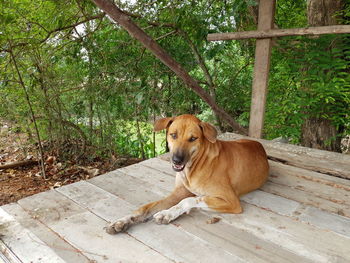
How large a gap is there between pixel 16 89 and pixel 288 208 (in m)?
4.32

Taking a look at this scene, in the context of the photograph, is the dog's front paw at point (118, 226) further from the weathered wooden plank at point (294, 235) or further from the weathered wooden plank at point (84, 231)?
the weathered wooden plank at point (294, 235)

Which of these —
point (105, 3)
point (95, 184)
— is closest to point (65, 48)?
point (105, 3)

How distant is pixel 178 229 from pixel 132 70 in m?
3.37

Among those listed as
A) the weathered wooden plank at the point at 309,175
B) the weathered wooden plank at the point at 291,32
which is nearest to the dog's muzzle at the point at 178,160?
the weathered wooden plank at the point at 309,175

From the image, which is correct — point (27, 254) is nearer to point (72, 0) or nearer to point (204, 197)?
point (204, 197)

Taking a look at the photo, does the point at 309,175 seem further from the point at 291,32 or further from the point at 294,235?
the point at 291,32

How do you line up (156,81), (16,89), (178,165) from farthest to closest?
1. (156,81)
2. (16,89)
3. (178,165)

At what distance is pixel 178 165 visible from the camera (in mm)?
1939

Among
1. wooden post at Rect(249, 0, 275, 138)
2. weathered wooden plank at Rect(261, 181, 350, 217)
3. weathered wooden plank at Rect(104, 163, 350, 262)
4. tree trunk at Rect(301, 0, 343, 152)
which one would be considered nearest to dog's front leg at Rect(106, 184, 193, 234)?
weathered wooden plank at Rect(104, 163, 350, 262)

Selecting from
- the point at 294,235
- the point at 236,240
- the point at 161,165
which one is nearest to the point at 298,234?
the point at 294,235

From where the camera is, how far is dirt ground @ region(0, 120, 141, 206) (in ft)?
13.8

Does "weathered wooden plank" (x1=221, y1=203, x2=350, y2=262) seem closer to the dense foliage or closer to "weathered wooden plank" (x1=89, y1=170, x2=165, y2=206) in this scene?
"weathered wooden plank" (x1=89, y1=170, x2=165, y2=206)

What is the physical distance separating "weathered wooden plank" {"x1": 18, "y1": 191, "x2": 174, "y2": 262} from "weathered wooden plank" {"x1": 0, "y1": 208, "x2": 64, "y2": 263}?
0.13 m

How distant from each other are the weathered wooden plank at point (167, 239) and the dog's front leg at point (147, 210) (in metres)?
0.05
